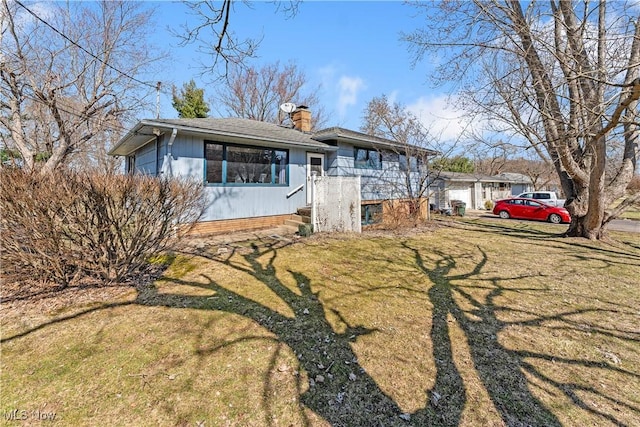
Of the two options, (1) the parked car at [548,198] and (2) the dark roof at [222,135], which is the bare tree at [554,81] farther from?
(1) the parked car at [548,198]

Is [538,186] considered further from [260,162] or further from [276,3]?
[276,3]

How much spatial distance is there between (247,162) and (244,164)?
0.45ft

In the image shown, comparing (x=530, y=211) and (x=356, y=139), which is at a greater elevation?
(x=356, y=139)

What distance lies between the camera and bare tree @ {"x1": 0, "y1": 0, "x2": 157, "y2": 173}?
11461mm

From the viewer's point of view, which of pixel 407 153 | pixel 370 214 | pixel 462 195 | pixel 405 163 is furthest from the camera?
pixel 462 195

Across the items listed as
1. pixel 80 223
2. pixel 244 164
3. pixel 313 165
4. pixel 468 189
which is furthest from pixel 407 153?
pixel 468 189

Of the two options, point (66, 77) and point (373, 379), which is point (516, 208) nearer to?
point (373, 379)

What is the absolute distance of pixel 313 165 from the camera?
36.4 feet

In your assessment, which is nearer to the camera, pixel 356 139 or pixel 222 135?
pixel 222 135

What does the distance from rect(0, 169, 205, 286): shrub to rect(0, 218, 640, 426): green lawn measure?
18.1 inches

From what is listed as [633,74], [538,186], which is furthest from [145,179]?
[538,186]

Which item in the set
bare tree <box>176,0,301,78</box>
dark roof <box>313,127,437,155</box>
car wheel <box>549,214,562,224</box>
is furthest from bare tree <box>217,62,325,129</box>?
bare tree <box>176,0,301,78</box>

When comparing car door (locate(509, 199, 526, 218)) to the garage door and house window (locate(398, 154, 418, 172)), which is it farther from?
house window (locate(398, 154, 418, 172))

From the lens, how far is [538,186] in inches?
1207
